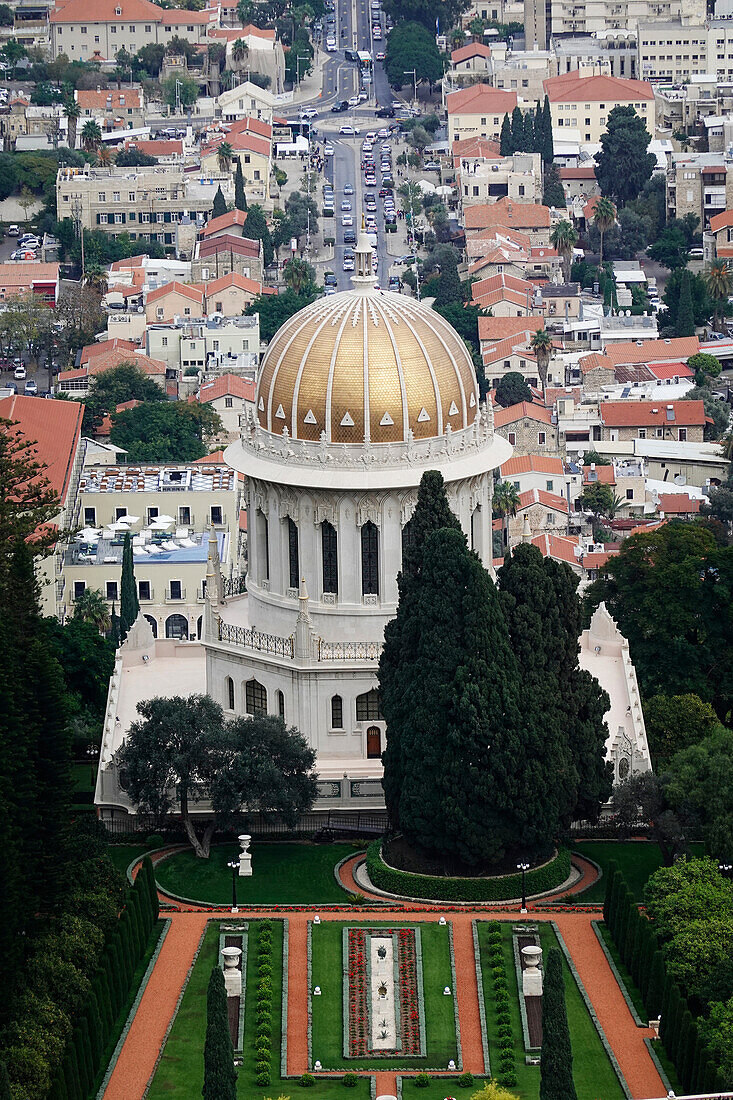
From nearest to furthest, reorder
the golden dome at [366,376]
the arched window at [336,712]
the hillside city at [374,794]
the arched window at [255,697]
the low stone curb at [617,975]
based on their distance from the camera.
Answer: the hillside city at [374,794]
the low stone curb at [617,975]
the golden dome at [366,376]
the arched window at [336,712]
the arched window at [255,697]

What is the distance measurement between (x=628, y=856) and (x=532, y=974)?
14.0 meters

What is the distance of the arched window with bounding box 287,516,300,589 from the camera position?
443 ft

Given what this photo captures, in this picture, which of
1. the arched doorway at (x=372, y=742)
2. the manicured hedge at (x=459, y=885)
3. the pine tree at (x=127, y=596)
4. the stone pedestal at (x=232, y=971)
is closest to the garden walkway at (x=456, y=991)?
the manicured hedge at (x=459, y=885)

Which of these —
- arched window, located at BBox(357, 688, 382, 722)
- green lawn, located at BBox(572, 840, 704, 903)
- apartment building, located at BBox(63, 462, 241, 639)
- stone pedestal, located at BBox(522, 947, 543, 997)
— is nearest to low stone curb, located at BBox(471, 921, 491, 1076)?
stone pedestal, located at BBox(522, 947, 543, 997)

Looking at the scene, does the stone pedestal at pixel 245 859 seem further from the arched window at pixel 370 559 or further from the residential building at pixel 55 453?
the residential building at pixel 55 453

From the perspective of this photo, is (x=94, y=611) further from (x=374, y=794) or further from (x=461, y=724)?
(x=461, y=724)

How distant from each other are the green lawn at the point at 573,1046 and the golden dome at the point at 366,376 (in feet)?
74.0

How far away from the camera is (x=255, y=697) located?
135 m

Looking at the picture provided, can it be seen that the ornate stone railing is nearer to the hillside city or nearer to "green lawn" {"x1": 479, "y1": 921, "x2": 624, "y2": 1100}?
the hillside city

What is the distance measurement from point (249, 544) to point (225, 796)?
13.7 m

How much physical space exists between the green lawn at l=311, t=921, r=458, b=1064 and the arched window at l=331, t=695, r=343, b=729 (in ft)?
44.5

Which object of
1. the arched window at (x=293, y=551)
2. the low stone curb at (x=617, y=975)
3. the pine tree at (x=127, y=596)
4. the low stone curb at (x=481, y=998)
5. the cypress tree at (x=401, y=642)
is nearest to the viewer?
the low stone curb at (x=481, y=998)

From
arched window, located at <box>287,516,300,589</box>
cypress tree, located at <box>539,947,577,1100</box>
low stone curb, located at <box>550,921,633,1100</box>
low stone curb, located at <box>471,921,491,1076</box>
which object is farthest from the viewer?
arched window, located at <box>287,516,300,589</box>

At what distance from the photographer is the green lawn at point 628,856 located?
126 metres
